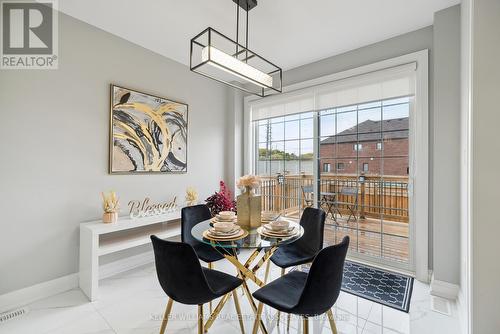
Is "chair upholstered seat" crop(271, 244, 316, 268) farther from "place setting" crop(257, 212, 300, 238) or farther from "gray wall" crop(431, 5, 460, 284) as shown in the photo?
"gray wall" crop(431, 5, 460, 284)

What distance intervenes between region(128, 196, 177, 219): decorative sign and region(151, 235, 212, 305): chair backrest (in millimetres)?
1514

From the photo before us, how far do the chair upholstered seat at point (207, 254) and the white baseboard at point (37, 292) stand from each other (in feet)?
4.54

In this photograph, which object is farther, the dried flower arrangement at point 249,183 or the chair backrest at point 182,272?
the dried flower arrangement at point 249,183

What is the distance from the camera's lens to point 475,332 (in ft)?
4.52

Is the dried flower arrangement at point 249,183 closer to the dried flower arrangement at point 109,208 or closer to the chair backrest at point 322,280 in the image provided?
the chair backrest at point 322,280

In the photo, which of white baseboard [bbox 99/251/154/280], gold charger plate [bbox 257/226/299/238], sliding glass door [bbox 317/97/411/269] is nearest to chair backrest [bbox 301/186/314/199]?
sliding glass door [bbox 317/97/411/269]

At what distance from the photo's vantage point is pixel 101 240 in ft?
8.41

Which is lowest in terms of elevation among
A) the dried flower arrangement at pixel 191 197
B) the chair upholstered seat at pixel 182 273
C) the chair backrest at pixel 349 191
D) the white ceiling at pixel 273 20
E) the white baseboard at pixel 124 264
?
the white baseboard at pixel 124 264

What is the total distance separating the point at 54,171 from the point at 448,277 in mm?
4012

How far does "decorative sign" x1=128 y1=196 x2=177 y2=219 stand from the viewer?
276 centimetres

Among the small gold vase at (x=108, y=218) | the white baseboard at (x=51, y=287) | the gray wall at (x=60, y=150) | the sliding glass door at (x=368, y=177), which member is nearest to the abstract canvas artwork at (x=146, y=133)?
the gray wall at (x=60, y=150)

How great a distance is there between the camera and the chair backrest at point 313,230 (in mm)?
2033

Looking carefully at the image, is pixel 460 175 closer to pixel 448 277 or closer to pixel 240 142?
pixel 448 277

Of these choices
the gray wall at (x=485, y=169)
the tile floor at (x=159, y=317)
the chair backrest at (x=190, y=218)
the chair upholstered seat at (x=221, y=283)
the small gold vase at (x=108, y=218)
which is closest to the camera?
the gray wall at (x=485, y=169)
